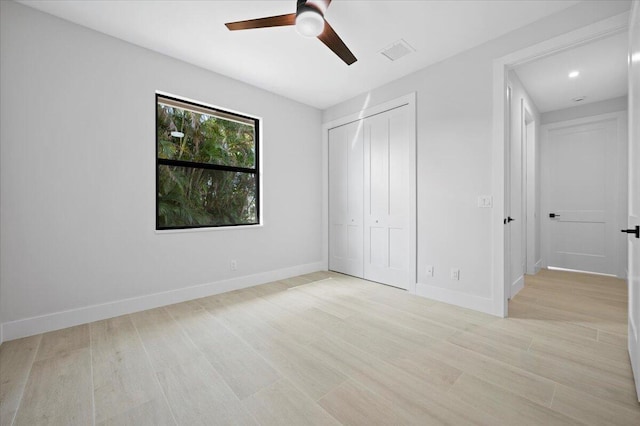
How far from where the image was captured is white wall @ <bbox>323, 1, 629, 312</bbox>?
2.71 m

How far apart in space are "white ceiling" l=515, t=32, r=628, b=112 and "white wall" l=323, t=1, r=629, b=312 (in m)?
0.64

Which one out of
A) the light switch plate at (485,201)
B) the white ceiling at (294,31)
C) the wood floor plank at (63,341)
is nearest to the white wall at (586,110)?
the white ceiling at (294,31)

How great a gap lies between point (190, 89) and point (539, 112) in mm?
5387

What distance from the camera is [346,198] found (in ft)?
13.9

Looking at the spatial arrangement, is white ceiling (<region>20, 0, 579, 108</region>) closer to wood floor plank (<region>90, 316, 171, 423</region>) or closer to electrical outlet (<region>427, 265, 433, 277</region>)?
electrical outlet (<region>427, 265, 433, 277</region>)

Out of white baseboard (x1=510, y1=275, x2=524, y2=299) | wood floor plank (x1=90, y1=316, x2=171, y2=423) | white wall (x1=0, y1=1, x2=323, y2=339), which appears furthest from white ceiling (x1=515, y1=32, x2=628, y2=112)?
wood floor plank (x1=90, y1=316, x2=171, y2=423)

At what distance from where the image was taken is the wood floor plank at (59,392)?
136 centimetres

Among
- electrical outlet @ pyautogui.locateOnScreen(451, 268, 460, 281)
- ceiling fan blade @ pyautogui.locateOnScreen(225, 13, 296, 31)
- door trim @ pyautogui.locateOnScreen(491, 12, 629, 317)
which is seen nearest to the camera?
ceiling fan blade @ pyautogui.locateOnScreen(225, 13, 296, 31)

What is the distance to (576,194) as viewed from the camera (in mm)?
4434

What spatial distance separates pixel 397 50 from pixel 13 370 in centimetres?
398

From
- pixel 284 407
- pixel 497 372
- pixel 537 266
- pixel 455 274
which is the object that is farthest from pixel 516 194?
pixel 284 407

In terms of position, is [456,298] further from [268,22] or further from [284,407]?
[268,22]

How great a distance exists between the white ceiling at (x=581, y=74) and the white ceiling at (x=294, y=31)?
2.87 feet

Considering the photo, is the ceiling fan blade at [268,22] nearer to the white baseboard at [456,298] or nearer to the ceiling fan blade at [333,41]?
the ceiling fan blade at [333,41]
